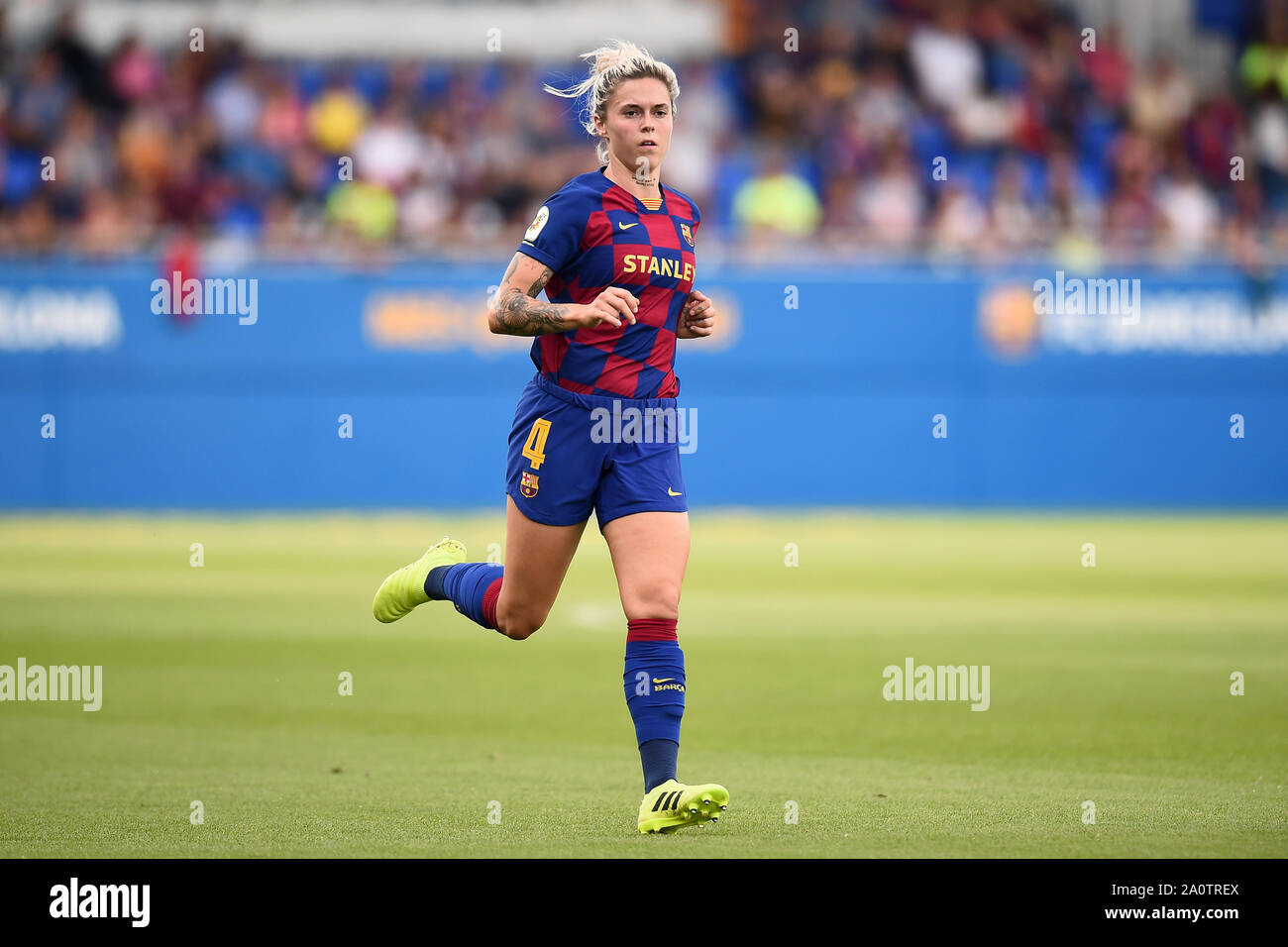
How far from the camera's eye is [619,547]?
6344 mm

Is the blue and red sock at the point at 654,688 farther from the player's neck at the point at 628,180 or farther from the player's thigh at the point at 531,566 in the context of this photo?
→ the player's neck at the point at 628,180

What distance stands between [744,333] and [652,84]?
43.7 feet

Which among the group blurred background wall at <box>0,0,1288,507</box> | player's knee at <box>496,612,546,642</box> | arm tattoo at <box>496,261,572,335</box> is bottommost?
player's knee at <box>496,612,546,642</box>

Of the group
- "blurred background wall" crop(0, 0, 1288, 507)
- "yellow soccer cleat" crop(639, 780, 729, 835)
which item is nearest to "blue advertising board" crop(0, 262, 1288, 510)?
"blurred background wall" crop(0, 0, 1288, 507)

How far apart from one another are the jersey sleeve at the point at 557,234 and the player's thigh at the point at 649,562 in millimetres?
942

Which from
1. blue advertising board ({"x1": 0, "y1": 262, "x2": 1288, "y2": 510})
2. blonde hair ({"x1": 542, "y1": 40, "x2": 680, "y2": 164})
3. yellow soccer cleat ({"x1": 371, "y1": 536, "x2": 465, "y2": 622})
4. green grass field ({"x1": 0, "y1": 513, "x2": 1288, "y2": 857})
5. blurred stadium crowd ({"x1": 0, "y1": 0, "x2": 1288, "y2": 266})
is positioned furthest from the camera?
blurred stadium crowd ({"x1": 0, "y1": 0, "x2": 1288, "y2": 266})

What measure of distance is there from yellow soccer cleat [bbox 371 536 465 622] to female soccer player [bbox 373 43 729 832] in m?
1.02

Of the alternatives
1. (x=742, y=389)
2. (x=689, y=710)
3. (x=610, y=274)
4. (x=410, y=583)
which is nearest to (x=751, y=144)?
(x=742, y=389)

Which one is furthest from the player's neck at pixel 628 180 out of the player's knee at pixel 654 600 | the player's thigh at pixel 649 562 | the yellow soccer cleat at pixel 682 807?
the yellow soccer cleat at pixel 682 807

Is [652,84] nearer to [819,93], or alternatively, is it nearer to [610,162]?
[610,162]

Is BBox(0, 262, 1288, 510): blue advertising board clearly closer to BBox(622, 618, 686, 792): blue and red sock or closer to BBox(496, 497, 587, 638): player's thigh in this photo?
BBox(496, 497, 587, 638): player's thigh

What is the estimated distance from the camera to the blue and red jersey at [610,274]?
639 cm

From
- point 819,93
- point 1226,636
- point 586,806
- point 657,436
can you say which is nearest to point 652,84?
point 657,436

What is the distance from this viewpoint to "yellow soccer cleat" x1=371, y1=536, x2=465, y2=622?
768cm
